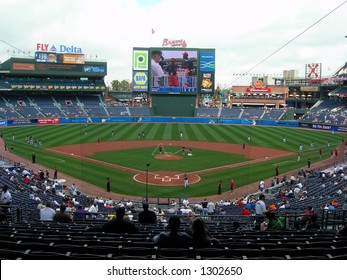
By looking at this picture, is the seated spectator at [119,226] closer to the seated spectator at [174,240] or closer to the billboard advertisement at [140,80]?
the seated spectator at [174,240]

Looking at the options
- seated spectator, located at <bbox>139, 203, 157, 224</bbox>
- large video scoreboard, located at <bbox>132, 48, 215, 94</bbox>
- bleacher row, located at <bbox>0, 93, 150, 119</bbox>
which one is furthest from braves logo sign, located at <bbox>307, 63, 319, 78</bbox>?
seated spectator, located at <bbox>139, 203, 157, 224</bbox>

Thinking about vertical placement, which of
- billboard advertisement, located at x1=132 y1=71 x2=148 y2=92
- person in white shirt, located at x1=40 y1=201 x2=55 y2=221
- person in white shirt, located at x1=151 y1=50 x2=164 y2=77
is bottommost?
person in white shirt, located at x1=40 y1=201 x2=55 y2=221

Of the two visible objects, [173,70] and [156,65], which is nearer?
[156,65]

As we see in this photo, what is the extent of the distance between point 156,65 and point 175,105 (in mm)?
10642

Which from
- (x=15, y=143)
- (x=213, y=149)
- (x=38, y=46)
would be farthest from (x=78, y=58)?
(x=213, y=149)

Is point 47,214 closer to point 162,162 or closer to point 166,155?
point 162,162

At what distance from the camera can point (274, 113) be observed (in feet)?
287

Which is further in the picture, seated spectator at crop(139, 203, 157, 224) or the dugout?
the dugout

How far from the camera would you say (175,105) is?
8881cm

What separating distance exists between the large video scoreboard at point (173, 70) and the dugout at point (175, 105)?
298 centimetres

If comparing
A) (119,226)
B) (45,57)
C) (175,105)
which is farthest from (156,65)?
(119,226)

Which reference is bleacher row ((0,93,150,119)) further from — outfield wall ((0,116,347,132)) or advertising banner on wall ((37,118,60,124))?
advertising banner on wall ((37,118,60,124))

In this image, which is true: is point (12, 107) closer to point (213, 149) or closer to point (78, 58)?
point (78, 58)

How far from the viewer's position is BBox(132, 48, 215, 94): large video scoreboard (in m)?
83.8
